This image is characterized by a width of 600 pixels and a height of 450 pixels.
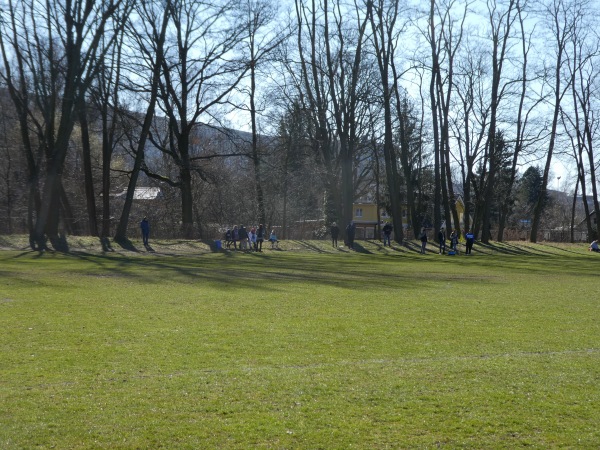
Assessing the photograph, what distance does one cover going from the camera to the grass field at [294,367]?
6.16m

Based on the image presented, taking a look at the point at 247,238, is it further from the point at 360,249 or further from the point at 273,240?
the point at 360,249

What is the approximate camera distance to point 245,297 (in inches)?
651

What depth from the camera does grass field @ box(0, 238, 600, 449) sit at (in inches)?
243

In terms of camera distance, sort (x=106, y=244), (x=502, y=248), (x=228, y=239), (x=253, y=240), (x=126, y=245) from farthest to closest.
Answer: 1. (x=502, y=248)
2. (x=228, y=239)
3. (x=253, y=240)
4. (x=126, y=245)
5. (x=106, y=244)

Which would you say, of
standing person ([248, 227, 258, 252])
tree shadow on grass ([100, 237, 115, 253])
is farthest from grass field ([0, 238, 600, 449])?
standing person ([248, 227, 258, 252])

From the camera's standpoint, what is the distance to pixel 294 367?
870 centimetres

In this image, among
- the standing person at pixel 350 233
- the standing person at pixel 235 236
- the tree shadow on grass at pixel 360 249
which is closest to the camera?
the standing person at pixel 235 236

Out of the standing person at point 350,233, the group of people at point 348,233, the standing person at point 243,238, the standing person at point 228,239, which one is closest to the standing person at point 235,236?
the standing person at point 228,239

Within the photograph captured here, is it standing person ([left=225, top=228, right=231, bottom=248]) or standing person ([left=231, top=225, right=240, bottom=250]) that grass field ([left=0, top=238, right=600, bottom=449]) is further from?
standing person ([left=225, top=228, right=231, bottom=248])

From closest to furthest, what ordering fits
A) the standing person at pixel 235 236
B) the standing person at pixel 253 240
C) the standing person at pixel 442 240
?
the standing person at pixel 253 240 < the standing person at pixel 442 240 < the standing person at pixel 235 236

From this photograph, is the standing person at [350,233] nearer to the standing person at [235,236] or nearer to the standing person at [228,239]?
the standing person at [235,236]

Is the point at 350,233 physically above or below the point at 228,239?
Answer: above

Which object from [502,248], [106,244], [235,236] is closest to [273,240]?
[235,236]

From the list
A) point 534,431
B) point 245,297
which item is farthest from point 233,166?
point 534,431
